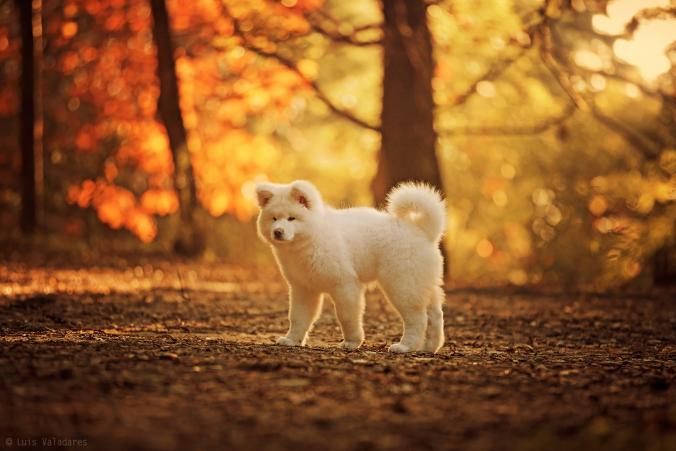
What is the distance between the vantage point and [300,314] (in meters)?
7.43

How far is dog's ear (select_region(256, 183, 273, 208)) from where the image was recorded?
7.29m

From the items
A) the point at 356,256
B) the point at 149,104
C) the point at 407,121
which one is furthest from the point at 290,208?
the point at 149,104

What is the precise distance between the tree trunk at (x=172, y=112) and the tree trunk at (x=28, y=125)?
2.92m

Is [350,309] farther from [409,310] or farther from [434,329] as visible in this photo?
[434,329]

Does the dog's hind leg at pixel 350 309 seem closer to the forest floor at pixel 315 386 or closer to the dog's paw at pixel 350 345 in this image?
the dog's paw at pixel 350 345

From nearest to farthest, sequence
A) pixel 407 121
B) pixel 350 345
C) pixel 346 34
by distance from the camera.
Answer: pixel 350 345
pixel 407 121
pixel 346 34

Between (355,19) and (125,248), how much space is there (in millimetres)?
7080

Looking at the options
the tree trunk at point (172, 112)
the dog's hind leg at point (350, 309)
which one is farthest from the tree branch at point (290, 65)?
the dog's hind leg at point (350, 309)

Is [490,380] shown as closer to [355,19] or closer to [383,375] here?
[383,375]

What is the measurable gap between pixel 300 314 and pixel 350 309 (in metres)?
0.46

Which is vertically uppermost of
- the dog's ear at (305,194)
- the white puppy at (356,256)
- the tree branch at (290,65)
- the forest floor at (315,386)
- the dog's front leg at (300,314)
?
the tree branch at (290,65)

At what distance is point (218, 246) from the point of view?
72.7 feet

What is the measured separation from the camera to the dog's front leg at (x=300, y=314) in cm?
738

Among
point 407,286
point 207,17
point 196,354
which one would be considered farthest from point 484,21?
point 196,354
